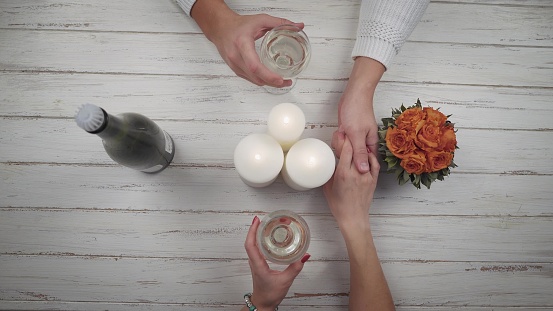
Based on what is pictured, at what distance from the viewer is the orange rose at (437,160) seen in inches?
25.6

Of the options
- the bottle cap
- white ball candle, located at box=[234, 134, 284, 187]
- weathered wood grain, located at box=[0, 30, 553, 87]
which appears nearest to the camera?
the bottle cap

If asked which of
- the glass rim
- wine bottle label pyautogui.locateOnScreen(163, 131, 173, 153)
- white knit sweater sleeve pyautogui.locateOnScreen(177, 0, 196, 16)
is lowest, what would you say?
wine bottle label pyautogui.locateOnScreen(163, 131, 173, 153)

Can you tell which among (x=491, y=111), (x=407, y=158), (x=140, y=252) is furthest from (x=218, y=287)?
(x=491, y=111)

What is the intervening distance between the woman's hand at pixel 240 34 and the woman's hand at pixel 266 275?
30 centimetres

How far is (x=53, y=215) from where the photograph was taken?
82cm

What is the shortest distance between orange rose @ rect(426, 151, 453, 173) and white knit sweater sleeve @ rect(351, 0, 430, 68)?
27 cm

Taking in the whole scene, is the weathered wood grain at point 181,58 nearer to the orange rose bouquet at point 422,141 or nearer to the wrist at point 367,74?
the wrist at point 367,74

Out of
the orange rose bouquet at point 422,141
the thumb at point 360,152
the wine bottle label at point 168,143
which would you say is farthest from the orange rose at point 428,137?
the wine bottle label at point 168,143

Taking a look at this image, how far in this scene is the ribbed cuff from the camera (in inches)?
30.7

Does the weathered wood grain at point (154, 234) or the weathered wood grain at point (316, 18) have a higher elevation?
the weathered wood grain at point (316, 18)

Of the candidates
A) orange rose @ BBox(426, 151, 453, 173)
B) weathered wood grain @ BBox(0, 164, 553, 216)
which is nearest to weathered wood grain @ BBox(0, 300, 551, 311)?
weathered wood grain @ BBox(0, 164, 553, 216)

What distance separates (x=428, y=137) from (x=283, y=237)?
0.36 meters

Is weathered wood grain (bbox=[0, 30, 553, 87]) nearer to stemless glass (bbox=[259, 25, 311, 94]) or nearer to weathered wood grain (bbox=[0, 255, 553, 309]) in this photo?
stemless glass (bbox=[259, 25, 311, 94])

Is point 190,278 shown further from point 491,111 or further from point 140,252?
point 491,111
